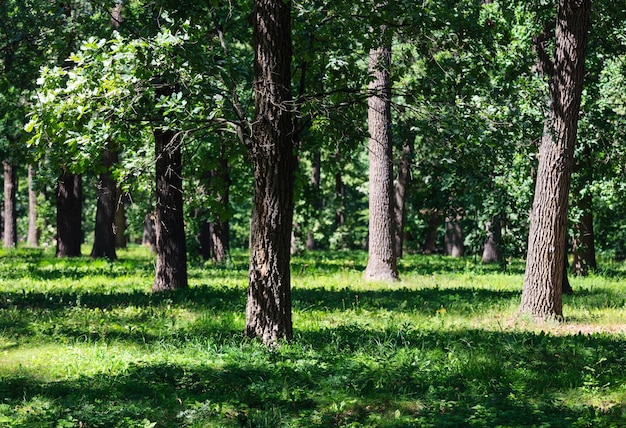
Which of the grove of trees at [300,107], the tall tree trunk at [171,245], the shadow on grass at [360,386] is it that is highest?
the grove of trees at [300,107]

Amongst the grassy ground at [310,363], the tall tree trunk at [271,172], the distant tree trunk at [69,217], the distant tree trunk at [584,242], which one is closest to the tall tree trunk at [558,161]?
the grassy ground at [310,363]

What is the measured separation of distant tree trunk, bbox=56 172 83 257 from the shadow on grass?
52.9ft

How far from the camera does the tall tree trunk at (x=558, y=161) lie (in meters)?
12.2

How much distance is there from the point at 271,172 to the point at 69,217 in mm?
16384

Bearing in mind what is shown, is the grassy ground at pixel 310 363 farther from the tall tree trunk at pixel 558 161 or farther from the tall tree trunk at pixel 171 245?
the tall tree trunk at pixel 558 161

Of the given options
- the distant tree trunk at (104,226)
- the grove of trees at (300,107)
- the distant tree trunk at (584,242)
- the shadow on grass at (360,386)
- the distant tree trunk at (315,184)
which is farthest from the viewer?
the distant tree trunk at (315,184)

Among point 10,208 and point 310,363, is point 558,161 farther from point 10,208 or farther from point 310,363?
point 10,208

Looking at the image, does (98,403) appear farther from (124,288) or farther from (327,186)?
(327,186)

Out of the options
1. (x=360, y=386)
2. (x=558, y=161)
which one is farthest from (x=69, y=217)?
(x=360, y=386)

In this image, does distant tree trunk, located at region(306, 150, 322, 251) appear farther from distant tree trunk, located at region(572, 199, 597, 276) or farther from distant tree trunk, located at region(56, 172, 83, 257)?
distant tree trunk, located at region(572, 199, 597, 276)

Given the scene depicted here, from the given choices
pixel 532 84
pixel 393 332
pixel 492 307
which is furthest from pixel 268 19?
pixel 532 84

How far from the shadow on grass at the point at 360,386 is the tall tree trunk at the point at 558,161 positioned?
247 centimetres

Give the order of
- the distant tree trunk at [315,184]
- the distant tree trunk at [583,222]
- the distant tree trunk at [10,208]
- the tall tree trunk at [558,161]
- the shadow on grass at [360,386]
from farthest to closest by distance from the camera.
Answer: the distant tree trunk at [10,208] < the distant tree trunk at [315,184] < the distant tree trunk at [583,222] < the tall tree trunk at [558,161] < the shadow on grass at [360,386]

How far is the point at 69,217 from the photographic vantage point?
79.3 feet
